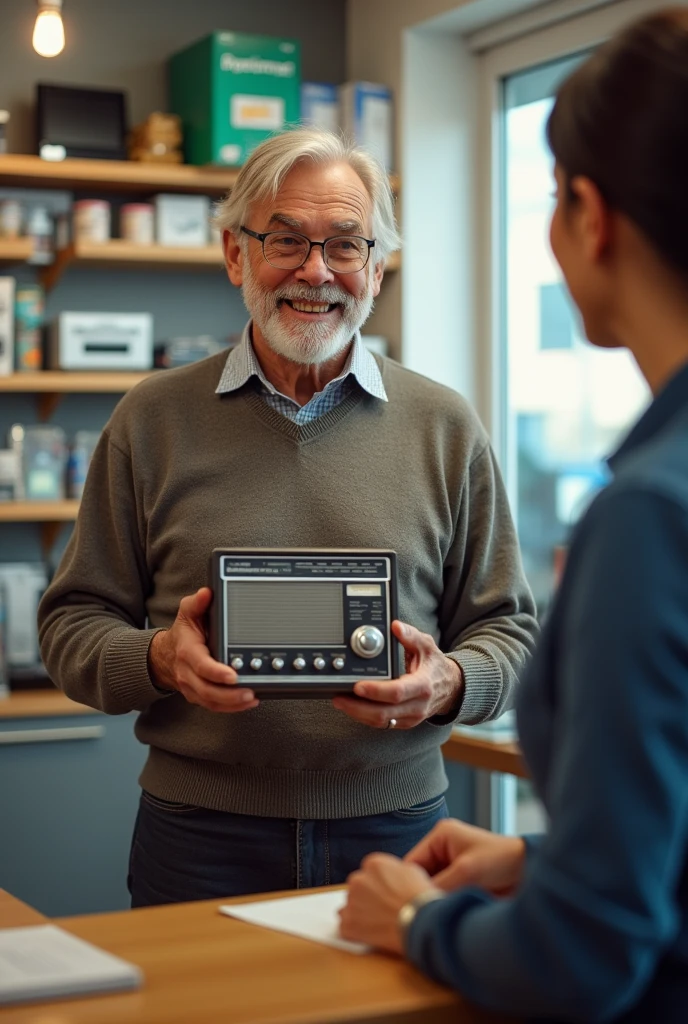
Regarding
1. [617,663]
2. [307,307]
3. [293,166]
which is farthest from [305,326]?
[617,663]

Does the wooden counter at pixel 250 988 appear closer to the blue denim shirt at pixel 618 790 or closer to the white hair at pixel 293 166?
the blue denim shirt at pixel 618 790

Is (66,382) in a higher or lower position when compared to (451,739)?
higher

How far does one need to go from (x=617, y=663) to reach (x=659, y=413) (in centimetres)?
23

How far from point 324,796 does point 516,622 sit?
397mm

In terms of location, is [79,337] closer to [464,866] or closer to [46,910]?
[46,910]

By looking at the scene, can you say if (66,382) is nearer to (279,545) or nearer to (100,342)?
(100,342)

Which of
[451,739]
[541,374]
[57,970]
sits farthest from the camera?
[541,374]

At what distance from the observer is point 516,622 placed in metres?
1.97

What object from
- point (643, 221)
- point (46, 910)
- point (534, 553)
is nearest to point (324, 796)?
point (643, 221)

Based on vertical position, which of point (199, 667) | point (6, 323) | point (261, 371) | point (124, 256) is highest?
point (124, 256)

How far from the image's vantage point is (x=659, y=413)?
101cm

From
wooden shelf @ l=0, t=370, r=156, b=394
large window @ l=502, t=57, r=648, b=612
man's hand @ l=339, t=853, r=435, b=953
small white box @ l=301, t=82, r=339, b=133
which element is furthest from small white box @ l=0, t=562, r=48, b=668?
man's hand @ l=339, t=853, r=435, b=953

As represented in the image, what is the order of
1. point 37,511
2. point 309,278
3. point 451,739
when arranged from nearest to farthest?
point 309,278 < point 451,739 < point 37,511

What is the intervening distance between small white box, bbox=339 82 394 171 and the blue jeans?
7.46 feet
